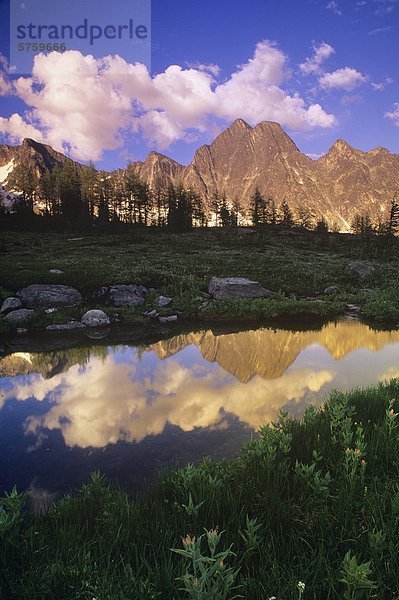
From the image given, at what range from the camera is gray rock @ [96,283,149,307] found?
20547mm

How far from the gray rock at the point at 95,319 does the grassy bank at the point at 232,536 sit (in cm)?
1326

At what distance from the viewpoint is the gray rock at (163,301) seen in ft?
66.6

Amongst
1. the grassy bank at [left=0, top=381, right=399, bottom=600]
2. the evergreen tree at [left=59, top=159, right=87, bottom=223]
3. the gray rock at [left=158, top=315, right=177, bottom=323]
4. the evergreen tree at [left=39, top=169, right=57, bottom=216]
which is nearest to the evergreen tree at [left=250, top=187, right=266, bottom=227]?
the evergreen tree at [left=59, top=159, right=87, bottom=223]

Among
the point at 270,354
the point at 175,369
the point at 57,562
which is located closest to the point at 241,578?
the point at 57,562

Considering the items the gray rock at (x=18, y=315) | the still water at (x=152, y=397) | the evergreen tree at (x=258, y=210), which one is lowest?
the still water at (x=152, y=397)

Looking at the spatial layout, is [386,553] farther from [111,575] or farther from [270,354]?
[270,354]

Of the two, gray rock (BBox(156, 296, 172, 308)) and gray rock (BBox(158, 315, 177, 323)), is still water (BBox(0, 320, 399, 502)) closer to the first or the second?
gray rock (BBox(158, 315, 177, 323))

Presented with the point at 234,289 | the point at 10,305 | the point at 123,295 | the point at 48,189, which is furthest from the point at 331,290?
the point at 48,189

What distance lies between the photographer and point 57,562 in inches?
107

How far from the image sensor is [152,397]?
351 inches

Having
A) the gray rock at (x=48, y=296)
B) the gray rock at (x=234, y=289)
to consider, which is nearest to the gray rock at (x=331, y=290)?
the gray rock at (x=234, y=289)

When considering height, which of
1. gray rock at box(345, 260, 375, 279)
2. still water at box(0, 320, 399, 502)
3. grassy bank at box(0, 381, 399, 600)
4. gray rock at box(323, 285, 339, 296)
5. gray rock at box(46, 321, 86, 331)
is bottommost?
still water at box(0, 320, 399, 502)

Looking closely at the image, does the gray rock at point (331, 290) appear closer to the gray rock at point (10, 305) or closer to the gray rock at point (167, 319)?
the gray rock at point (167, 319)

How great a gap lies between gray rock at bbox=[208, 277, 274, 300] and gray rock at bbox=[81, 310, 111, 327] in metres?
7.57
